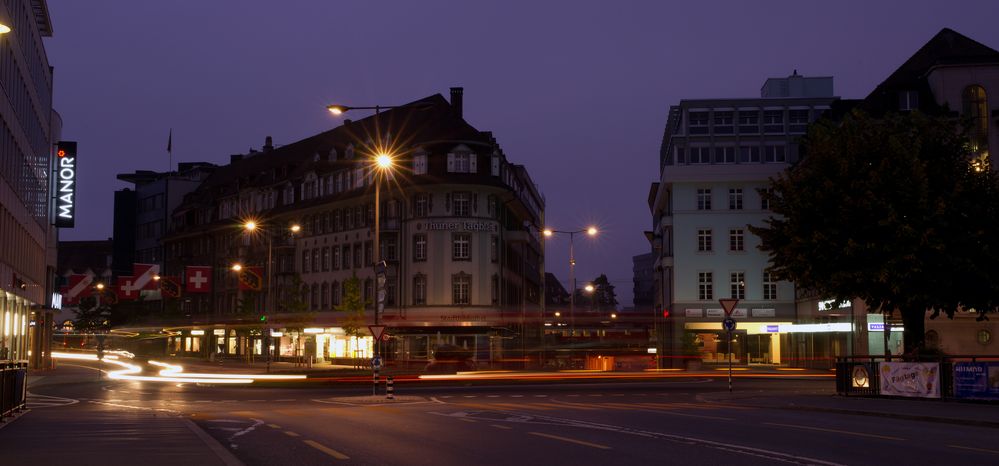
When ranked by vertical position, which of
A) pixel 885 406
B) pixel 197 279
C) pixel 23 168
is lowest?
pixel 885 406

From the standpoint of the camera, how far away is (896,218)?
33031 mm

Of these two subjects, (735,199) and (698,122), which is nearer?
(735,199)

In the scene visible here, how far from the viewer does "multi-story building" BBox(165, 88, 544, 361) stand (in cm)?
7488

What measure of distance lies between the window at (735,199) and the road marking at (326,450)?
63605 millimetres

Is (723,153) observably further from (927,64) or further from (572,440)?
(572,440)

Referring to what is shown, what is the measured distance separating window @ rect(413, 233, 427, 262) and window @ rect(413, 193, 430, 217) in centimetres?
147

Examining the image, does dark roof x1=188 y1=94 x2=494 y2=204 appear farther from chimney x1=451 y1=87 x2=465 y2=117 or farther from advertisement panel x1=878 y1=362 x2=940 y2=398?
advertisement panel x1=878 y1=362 x2=940 y2=398

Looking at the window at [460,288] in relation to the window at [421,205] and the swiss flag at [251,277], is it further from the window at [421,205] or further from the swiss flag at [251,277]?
the swiss flag at [251,277]

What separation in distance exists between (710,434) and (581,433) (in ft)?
6.98

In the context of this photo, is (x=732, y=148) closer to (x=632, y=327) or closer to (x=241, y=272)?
(x=632, y=327)

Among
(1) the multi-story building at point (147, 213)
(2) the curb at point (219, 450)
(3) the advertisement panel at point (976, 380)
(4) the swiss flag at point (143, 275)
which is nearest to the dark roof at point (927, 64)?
(3) the advertisement panel at point (976, 380)

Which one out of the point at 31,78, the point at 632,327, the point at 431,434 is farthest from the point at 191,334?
the point at 431,434

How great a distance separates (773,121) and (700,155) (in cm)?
656

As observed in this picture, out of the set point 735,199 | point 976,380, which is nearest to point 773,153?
point 735,199
